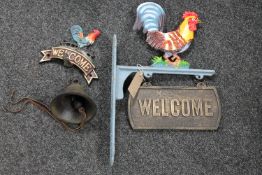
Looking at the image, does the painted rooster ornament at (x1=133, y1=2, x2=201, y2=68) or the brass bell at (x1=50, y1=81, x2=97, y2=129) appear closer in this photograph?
the brass bell at (x1=50, y1=81, x2=97, y2=129)

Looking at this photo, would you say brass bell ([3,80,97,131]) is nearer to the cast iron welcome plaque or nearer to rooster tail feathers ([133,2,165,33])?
the cast iron welcome plaque

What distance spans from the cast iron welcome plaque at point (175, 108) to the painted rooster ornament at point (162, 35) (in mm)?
98

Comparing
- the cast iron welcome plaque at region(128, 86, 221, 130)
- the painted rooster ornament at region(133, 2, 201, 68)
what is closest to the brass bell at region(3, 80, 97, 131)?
the cast iron welcome plaque at region(128, 86, 221, 130)

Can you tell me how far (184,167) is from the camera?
4.87 ft

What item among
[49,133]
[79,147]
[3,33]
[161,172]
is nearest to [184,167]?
[161,172]

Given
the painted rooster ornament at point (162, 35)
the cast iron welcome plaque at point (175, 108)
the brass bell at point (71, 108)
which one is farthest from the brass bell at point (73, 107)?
the painted rooster ornament at point (162, 35)

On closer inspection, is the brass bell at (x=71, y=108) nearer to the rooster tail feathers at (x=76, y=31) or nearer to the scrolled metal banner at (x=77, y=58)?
the scrolled metal banner at (x=77, y=58)

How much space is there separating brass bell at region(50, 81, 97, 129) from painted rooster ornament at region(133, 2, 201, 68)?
28cm

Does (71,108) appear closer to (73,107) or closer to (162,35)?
(73,107)

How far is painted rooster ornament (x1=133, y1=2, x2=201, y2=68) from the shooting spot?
4.94ft

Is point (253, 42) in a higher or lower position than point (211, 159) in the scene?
higher

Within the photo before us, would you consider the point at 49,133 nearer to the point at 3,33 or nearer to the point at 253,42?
the point at 3,33

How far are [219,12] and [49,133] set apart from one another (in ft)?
2.58

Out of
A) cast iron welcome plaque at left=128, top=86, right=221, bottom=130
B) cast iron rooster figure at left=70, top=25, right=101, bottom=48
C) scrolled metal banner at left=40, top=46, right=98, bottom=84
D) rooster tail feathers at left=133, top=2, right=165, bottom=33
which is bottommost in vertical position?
cast iron welcome plaque at left=128, top=86, right=221, bottom=130
